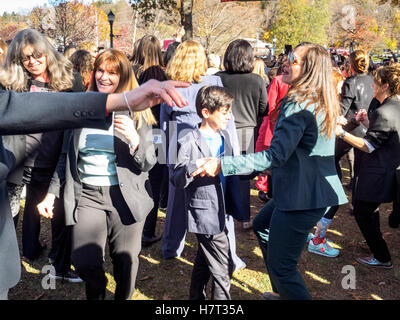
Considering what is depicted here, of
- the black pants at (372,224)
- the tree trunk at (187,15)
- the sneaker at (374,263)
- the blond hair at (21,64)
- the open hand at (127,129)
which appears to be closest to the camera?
the open hand at (127,129)

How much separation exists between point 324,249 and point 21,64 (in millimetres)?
3821

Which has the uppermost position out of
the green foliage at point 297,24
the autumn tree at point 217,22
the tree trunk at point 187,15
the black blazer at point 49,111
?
the green foliage at point 297,24

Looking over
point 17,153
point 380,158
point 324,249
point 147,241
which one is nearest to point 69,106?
point 17,153

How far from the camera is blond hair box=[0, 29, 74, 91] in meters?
3.24

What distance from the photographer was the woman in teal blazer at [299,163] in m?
2.62

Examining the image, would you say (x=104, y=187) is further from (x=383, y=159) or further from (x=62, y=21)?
(x=62, y=21)

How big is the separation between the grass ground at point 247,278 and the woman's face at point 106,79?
1999 mm

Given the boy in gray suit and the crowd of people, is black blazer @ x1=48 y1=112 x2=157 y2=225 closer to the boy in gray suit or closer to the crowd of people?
the crowd of people

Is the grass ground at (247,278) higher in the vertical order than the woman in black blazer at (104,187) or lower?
lower

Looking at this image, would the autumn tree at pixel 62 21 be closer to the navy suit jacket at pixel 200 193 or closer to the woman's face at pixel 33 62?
the woman's face at pixel 33 62

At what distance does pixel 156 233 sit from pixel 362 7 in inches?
3148

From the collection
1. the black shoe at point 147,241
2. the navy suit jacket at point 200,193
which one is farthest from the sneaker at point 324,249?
the navy suit jacket at point 200,193
